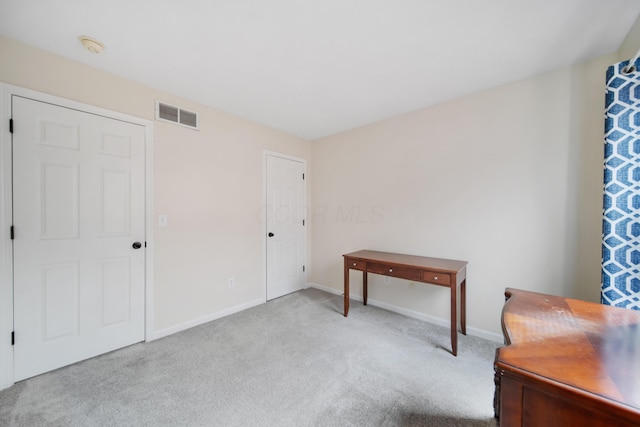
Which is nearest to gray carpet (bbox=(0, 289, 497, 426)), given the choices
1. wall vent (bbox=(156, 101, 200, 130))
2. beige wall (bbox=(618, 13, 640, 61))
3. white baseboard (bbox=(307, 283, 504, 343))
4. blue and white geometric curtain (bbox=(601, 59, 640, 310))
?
white baseboard (bbox=(307, 283, 504, 343))

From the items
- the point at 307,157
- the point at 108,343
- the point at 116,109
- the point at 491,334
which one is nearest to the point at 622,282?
the point at 491,334

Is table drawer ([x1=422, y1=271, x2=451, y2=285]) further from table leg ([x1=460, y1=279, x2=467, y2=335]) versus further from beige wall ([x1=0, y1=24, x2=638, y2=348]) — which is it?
beige wall ([x1=0, y1=24, x2=638, y2=348])

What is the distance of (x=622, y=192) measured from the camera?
5.10 feet

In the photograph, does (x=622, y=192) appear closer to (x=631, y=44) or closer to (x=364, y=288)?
(x=631, y=44)

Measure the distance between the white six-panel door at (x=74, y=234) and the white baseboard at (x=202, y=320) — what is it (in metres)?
0.16

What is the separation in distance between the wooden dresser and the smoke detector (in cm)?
292

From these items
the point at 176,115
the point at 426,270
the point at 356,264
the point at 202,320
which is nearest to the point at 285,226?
the point at 356,264

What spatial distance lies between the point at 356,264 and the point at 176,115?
8.25 feet

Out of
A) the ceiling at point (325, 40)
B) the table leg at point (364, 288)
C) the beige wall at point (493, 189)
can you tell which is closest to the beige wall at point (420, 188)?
the beige wall at point (493, 189)

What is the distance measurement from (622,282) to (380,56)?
2.24 meters

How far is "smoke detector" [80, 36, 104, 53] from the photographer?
5.50 ft

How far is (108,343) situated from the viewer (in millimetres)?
2102

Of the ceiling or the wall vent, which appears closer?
the ceiling

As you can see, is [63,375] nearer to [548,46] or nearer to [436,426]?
[436,426]
